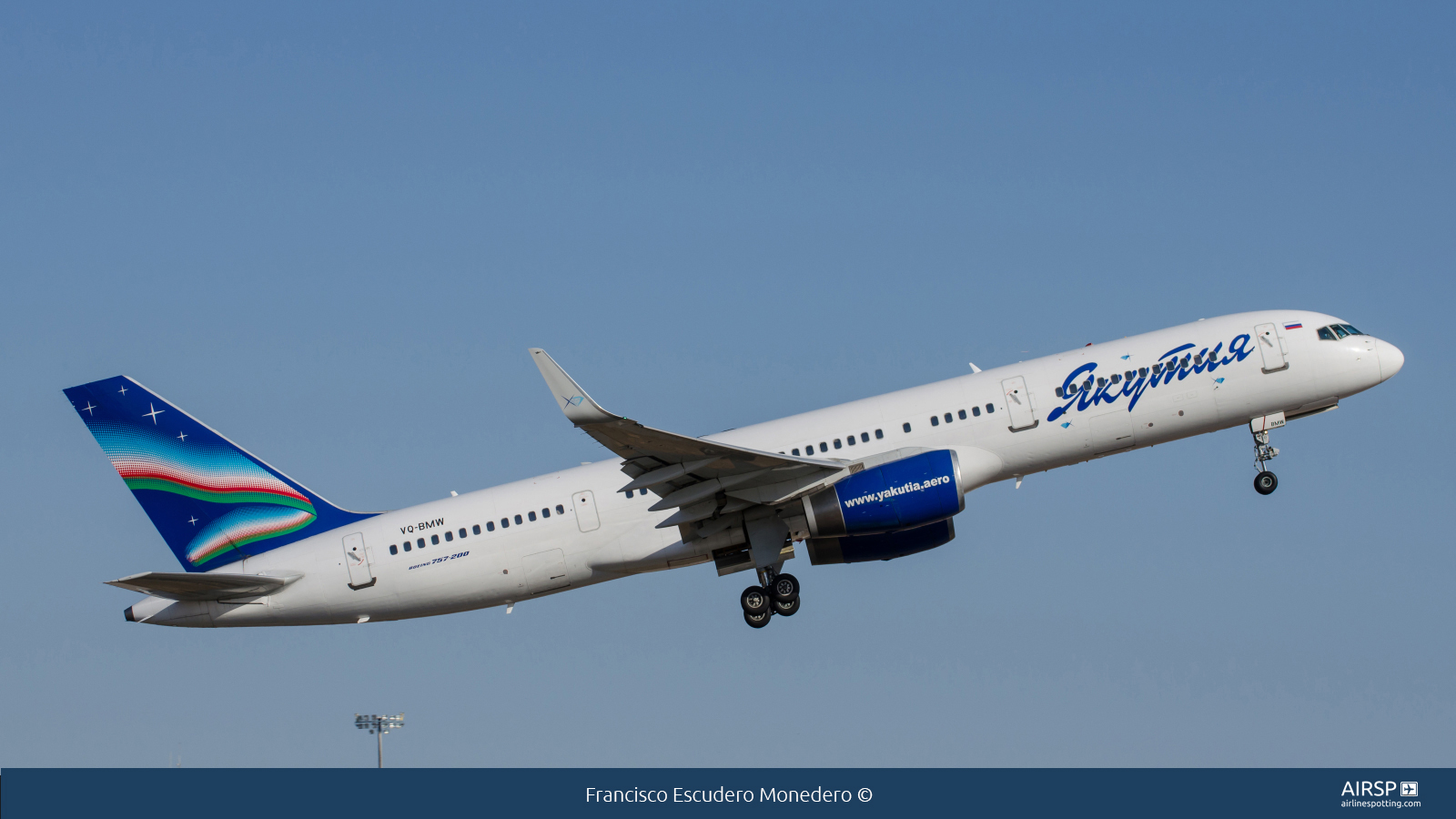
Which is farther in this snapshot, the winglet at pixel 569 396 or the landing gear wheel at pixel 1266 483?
the landing gear wheel at pixel 1266 483

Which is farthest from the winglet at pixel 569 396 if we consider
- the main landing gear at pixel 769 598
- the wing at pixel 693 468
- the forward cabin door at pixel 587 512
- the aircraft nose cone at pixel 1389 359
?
the aircraft nose cone at pixel 1389 359

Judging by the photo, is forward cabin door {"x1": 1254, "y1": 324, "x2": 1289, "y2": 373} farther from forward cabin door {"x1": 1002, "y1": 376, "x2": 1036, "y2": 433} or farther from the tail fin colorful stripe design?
the tail fin colorful stripe design

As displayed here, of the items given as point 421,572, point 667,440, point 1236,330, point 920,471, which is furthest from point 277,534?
point 1236,330

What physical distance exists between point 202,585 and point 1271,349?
31.1 meters

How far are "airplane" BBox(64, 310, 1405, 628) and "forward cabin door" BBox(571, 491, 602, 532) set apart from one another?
0.19ft

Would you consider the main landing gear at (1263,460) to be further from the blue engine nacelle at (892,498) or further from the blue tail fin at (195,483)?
the blue tail fin at (195,483)

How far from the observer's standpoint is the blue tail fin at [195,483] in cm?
4331

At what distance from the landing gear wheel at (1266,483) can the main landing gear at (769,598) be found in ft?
45.7

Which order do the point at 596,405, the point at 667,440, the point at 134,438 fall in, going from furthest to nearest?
the point at 134,438 → the point at 667,440 → the point at 596,405

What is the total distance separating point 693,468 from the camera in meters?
37.8

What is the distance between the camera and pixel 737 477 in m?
38.8

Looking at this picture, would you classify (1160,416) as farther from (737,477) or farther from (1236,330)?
(737,477)

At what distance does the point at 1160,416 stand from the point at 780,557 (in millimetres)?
11442

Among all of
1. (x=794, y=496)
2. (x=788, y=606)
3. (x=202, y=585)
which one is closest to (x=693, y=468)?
(x=794, y=496)
